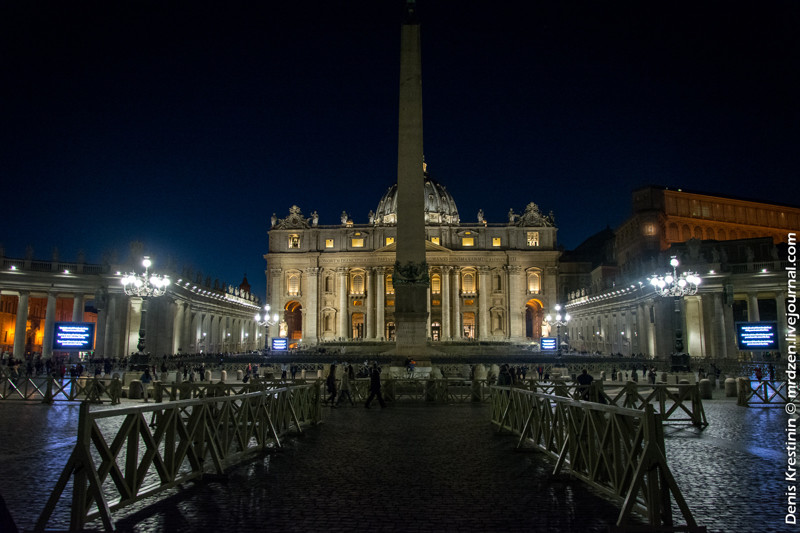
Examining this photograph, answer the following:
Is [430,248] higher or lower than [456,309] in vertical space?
higher

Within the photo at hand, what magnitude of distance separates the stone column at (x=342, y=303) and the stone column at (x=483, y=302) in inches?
778

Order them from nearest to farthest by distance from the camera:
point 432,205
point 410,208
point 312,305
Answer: point 410,208 < point 312,305 < point 432,205

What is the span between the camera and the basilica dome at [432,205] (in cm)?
9981

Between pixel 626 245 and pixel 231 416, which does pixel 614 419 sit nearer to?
pixel 231 416

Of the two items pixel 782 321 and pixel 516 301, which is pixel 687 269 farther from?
pixel 516 301

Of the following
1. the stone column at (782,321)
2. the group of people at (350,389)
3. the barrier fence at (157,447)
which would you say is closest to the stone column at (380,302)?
the stone column at (782,321)

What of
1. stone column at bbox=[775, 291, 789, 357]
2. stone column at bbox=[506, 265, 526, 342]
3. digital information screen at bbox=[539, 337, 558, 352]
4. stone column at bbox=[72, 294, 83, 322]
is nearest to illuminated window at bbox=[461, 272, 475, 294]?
stone column at bbox=[506, 265, 526, 342]

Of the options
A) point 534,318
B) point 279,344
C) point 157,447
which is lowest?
point 157,447

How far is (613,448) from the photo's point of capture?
23.8 ft

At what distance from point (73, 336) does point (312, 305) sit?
6095 centimetres

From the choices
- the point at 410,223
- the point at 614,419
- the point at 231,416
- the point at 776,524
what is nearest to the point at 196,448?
the point at 231,416

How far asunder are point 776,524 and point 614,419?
77.6 inches

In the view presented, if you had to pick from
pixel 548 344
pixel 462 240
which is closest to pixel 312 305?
pixel 462 240

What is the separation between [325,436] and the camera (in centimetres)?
1305
